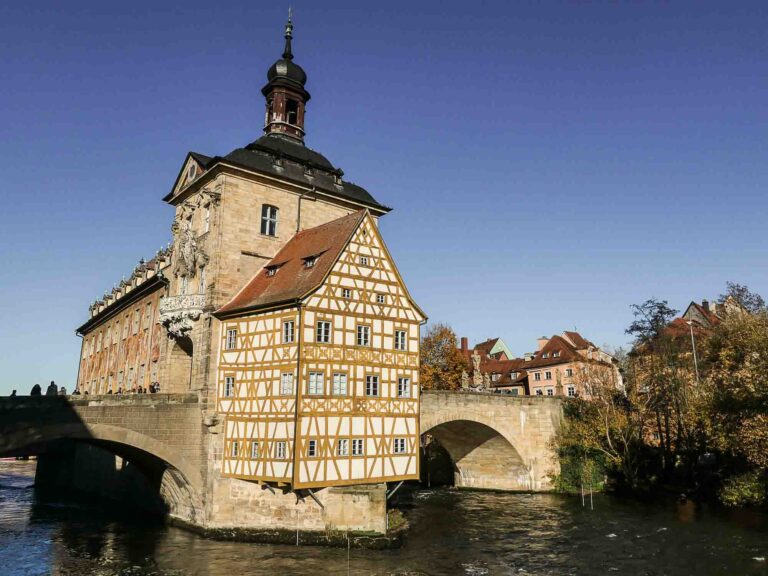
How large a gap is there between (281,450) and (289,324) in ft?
14.8

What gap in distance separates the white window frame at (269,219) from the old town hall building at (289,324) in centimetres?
5

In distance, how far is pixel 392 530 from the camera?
2419cm

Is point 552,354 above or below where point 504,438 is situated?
above

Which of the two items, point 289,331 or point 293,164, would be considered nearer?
point 289,331

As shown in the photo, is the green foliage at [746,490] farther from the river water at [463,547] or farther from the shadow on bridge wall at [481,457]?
the shadow on bridge wall at [481,457]

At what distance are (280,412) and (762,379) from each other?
18.6 m

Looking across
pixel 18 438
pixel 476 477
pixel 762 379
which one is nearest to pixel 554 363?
pixel 476 477

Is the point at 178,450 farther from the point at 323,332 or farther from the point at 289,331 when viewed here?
the point at 323,332

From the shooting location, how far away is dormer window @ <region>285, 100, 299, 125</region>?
32719 millimetres

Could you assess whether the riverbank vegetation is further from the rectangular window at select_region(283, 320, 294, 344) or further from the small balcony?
the small balcony

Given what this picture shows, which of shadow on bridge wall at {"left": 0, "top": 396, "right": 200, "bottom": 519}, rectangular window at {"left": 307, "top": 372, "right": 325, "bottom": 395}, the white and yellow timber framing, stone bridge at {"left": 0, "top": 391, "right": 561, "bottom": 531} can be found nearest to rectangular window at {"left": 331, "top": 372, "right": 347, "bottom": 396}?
the white and yellow timber framing

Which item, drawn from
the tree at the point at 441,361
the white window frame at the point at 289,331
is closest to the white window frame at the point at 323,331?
the white window frame at the point at 289,331

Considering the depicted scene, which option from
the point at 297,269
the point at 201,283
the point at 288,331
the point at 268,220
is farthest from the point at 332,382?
the point at 268,220

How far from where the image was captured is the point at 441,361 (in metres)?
51.9
